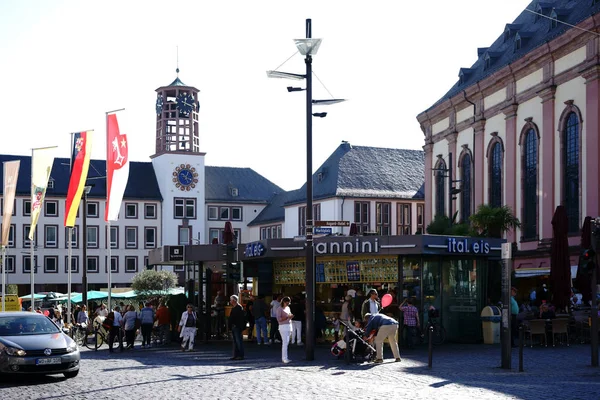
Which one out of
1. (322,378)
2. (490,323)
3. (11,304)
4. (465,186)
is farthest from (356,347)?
(465,186)

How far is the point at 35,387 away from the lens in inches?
740

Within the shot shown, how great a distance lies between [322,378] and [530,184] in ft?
124

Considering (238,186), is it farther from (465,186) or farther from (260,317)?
(260,317)

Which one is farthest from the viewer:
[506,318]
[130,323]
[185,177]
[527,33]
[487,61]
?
[185,177]

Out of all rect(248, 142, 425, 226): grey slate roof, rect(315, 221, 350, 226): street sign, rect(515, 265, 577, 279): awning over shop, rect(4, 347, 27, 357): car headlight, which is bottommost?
rect(4, 347, 27, 357): car headlight

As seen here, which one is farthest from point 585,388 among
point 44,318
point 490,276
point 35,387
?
point 490,276

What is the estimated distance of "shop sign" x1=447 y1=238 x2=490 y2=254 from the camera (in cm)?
2995

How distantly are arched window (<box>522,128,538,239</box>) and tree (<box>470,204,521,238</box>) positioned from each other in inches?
193

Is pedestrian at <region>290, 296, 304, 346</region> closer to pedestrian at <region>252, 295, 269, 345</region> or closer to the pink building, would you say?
pedestrian at <region>252, 295, 269, 345</region>

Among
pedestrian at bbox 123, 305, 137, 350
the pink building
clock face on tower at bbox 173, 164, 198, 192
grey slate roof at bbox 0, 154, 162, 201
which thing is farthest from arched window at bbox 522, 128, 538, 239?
grey slate roof at bbox 0, 154, 162, 201

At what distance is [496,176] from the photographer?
60.1 m

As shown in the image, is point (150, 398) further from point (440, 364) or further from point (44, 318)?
point (440, 364)

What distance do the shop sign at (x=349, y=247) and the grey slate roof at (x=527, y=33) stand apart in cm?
2207

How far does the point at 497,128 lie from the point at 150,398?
45.9 meters
